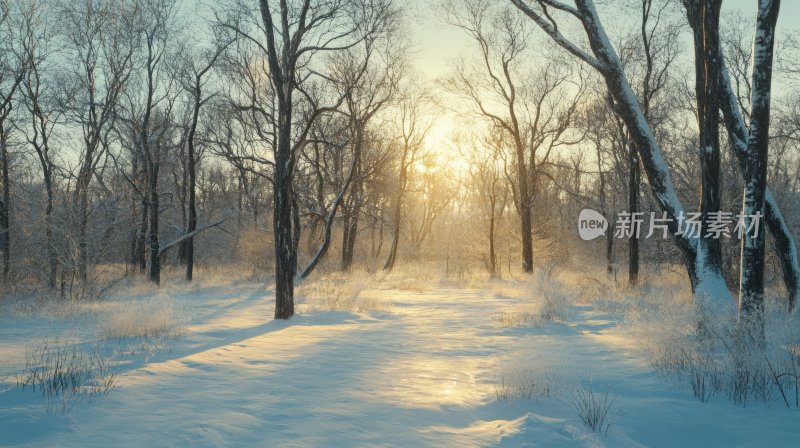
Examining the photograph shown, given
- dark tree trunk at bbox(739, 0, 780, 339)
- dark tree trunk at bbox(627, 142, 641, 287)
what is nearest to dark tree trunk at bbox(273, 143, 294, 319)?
dark tree trunk at bbox(739, 0, 780, 339)

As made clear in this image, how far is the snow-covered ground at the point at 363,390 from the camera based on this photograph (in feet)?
11.2

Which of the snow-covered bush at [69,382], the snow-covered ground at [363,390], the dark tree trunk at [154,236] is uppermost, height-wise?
the dark tree trunk at [154,236]

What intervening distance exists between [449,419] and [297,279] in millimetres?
13449

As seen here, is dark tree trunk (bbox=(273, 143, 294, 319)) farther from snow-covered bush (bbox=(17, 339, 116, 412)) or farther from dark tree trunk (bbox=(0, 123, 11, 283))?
dark tree trunk (bbox=(0, 123, 11, 283))

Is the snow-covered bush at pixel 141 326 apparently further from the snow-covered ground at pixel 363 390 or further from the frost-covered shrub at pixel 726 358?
the frost-covered shrub at pixel 726 358

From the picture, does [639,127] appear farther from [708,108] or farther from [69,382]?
[69,382]

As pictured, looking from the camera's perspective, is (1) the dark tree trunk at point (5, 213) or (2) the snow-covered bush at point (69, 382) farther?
(1) the dark tree trunk at point (5, 213)

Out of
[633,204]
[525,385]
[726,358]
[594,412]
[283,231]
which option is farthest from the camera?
[633,204]

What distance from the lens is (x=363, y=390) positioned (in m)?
4.57

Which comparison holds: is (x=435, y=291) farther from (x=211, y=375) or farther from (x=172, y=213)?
(x=172, y=213)

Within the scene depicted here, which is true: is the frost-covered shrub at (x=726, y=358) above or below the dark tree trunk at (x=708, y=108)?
below

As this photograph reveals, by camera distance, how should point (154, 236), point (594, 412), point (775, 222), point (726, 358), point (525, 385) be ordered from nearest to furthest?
1. point (594, 412)
2. point (525, 385)
3. point (726, 358)
4. point (775, 222)
5. point (154, 236)

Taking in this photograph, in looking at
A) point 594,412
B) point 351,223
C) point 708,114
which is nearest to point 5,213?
point 351,223

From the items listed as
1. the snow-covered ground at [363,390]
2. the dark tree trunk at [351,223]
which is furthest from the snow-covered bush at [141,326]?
the dark tree trunk at [351,223]
